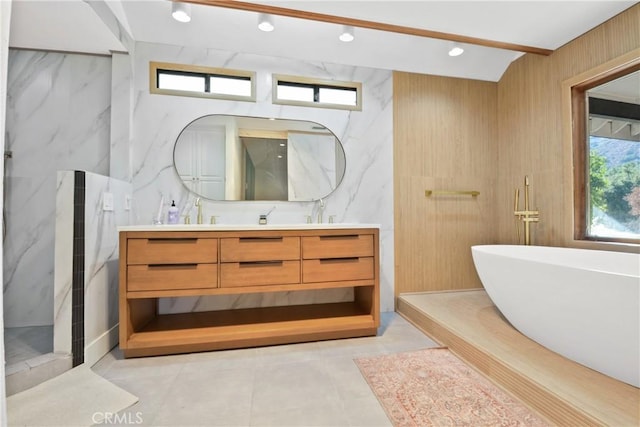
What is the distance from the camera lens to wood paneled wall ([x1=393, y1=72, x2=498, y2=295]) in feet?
9.59

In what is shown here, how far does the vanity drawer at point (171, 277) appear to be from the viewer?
1.88m

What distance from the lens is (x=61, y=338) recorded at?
1.73m

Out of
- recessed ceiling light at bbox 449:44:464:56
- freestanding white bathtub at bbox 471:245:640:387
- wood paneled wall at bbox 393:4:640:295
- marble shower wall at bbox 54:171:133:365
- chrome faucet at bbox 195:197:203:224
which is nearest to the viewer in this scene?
freestanding white bathtub at bbox 471:245:640:387

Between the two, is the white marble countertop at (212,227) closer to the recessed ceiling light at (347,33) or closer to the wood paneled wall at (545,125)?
the recessed ceiling light at (347,33)

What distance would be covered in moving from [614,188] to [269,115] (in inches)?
111

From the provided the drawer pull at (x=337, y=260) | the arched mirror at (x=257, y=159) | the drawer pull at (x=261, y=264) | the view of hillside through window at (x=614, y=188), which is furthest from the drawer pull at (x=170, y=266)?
the view of hillside through window at (x=614, y=188)

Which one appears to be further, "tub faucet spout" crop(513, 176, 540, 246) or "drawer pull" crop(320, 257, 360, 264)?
"tub faucet spout" crop(513, 176, 540, 246)

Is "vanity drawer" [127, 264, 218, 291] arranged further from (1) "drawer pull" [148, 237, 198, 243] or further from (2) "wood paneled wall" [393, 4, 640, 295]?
(2) "wood paneled wall" [393, 4, 640, 295]

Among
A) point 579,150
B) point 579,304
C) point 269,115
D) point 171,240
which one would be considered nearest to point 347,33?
point 269,115

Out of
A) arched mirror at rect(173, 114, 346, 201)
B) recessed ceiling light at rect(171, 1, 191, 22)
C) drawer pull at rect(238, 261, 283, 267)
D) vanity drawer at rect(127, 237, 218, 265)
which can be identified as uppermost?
recessed ceiling light at rect(171, 1, 191, 22)

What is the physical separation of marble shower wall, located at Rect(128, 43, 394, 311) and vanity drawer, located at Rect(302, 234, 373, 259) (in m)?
0.58

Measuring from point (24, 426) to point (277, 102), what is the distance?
99.1 inches

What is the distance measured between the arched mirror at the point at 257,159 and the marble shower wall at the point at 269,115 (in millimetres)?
72

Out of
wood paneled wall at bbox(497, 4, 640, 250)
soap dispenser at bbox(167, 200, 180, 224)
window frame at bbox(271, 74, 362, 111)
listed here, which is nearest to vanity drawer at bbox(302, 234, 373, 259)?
soap dispenser at bbox(167, 200, 180, 224)
